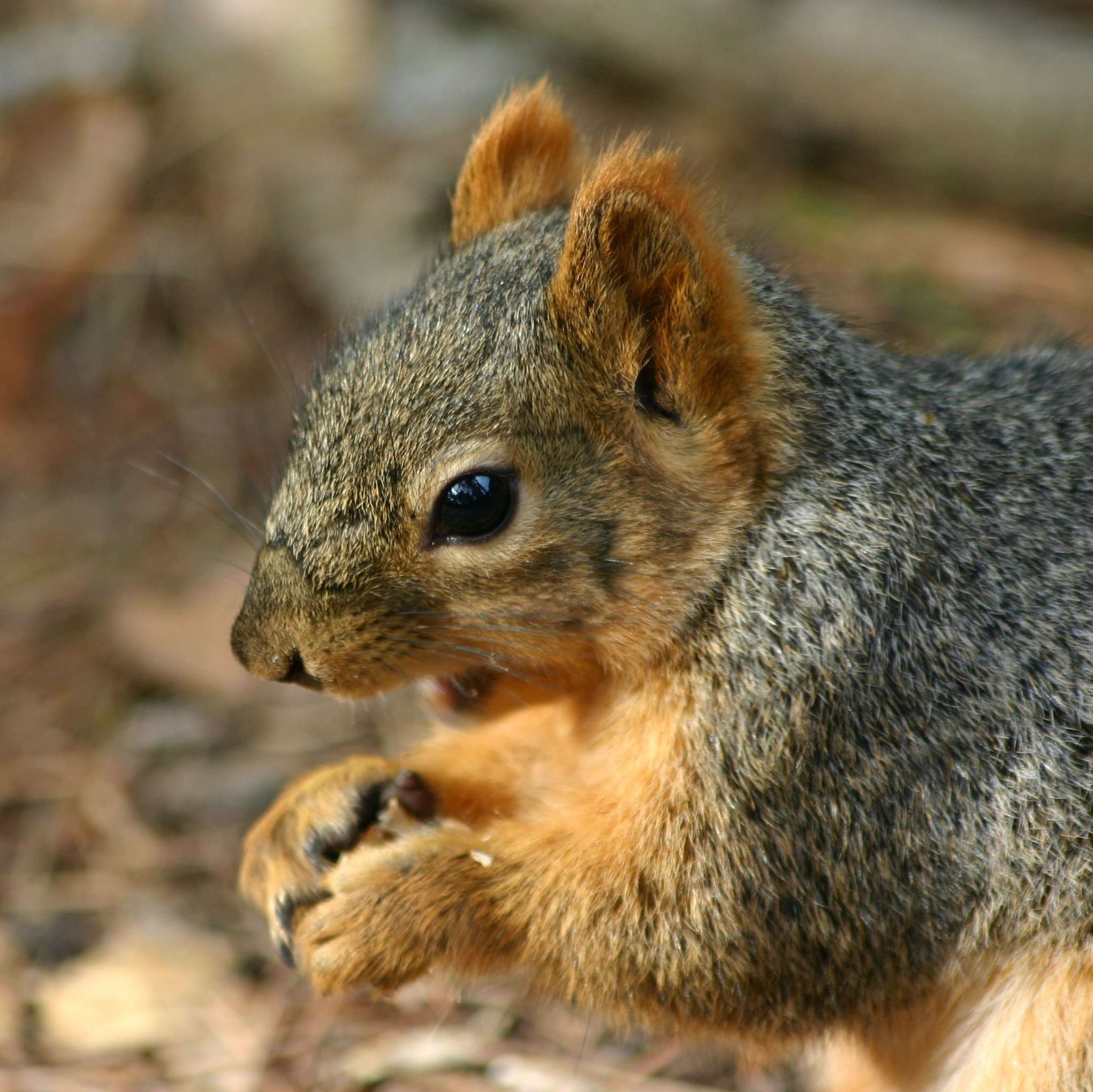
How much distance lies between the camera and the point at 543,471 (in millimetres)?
1879

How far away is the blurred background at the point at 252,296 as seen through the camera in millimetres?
2699

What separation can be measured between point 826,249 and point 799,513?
284cm

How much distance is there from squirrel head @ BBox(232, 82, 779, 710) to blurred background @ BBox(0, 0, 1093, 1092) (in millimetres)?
478

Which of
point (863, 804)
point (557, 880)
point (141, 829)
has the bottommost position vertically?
point (141, 829)

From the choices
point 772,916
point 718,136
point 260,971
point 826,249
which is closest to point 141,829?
point 260,971

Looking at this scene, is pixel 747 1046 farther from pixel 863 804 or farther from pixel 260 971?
pixel 260 971

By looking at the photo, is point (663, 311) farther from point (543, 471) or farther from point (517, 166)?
point (517, 166)

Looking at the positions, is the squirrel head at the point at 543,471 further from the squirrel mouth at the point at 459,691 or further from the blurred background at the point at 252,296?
the blurred background at the point at 252,296

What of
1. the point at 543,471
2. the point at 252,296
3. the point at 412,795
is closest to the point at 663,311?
the point at 543,471

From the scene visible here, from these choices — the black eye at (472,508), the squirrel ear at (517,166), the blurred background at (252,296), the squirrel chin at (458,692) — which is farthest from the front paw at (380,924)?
the squirrel ear at (517,166)

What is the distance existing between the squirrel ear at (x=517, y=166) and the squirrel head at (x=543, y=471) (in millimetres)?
399

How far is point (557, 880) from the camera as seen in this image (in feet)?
6.41

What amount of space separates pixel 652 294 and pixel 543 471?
0.94 ft

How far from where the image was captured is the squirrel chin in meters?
2.15
